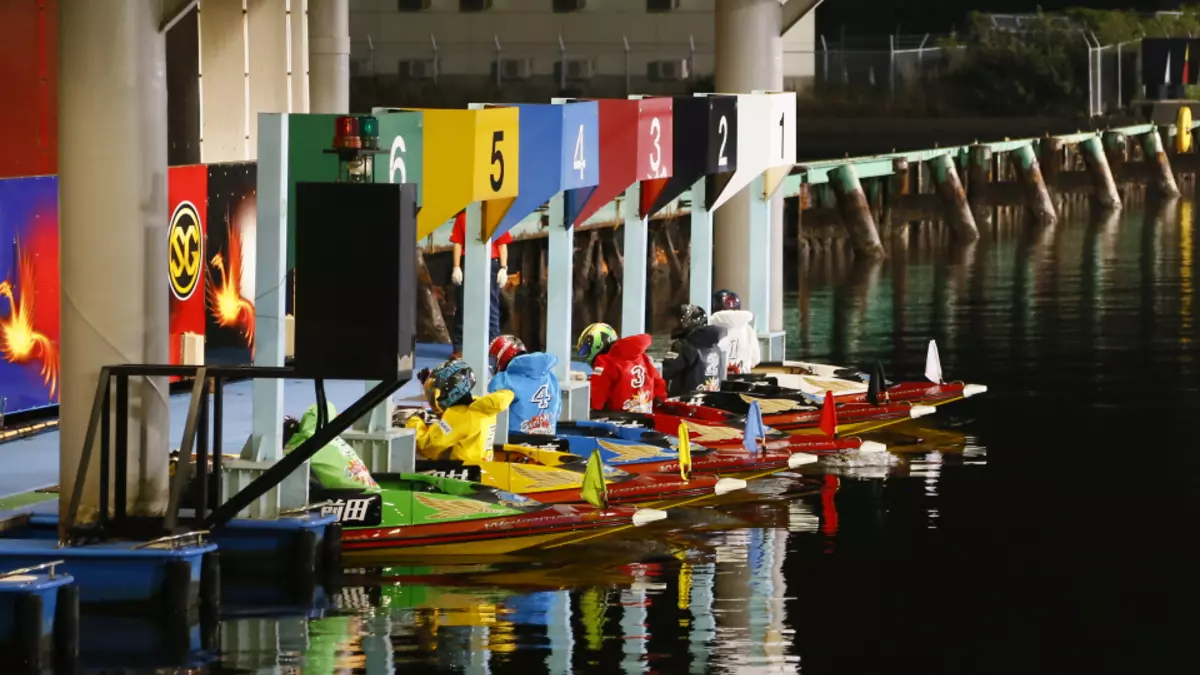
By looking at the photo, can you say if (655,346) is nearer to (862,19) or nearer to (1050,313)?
(1050,313)

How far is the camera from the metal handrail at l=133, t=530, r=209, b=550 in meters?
14.2

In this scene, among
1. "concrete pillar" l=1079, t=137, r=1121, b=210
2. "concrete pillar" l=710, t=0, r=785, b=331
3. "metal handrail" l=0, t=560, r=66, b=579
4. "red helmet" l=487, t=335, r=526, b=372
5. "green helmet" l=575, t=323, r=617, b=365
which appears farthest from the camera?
"concrete pillar" l=1079, t=137, r=1121, b=210

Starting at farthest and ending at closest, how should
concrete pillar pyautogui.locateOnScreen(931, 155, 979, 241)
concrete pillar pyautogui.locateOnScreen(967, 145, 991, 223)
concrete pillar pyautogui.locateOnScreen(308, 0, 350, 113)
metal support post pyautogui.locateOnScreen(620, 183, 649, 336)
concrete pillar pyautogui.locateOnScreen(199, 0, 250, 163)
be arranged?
1. concrete pillar pyautogui.locateOnScreen(967, 145, 991, 223)
2. concrete pillar pyautogui.locateOnScreen(931, 155, 979, 241)
3. concrete pillar pyautogui.locateOnScreen(308, 0, 350, 113)
4. concrete pillar pyautogui.locateOnScreen(199, 0, 250, 163)
5. metal support post pyautogui.locateOnScreen(620, 183, 649, 336)

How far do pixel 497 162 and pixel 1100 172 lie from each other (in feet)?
136

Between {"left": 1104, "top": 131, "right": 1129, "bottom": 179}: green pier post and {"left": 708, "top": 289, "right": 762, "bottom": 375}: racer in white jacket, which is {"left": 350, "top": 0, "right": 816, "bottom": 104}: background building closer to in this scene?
{"left": 1104, "top": 131, "right": 1129, "bottom": 179}: green pier post

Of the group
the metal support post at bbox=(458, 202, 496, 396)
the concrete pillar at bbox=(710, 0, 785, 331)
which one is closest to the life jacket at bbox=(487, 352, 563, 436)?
the metal support post at bbox=(458, 202, 496, 396)

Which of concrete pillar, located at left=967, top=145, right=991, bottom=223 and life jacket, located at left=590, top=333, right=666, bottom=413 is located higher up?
concrete pillar, located at left=967, top=145, right=991, bottom=223

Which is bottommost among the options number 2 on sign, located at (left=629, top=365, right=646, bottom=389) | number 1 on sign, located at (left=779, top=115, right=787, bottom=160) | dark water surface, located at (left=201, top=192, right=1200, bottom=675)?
dark water surface, located at (left=201, top=192, right=1200, bottom=675)

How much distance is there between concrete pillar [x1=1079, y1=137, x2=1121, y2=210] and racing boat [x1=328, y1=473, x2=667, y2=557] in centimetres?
4161

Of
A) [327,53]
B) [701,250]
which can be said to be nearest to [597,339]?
[701,250]

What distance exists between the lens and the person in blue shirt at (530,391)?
1864 centimetres

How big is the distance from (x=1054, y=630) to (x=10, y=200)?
369 inches

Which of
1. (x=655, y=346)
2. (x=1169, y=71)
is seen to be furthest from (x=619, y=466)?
(x=1169, y=71)

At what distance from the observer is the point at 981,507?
1917 cm
